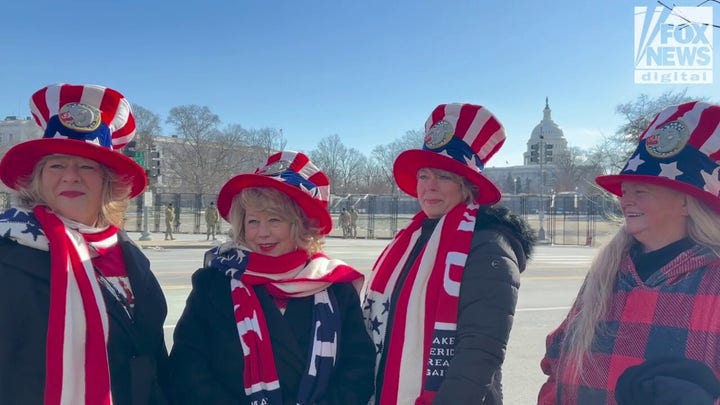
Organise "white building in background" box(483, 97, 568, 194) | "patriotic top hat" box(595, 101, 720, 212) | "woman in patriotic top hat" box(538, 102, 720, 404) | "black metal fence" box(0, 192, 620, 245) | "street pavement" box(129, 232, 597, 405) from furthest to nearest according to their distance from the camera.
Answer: "white building in background" box(483, 97, 568, 194) < "black metal fence" box(0, 192, 620, 245) < "street pavement" box(129, 232, 597, 405) < "patriotic top hat" box(595, 101, 720, 212) < "woman in patriotic top hat" box(538, 102, 720, 404)

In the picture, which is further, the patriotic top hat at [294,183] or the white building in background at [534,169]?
the white building in background at [534,169]

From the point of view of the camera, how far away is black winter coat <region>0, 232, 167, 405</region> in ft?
6.56

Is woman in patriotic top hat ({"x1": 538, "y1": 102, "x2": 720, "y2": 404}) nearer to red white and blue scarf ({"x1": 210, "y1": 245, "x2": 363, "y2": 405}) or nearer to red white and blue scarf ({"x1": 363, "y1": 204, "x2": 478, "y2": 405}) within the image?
red white and blue scarf ({"x1": 363, "y1": 204, "x2": 478, "y2": 405})


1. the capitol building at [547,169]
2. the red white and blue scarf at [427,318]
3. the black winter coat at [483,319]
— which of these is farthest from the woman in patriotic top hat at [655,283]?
the capitol building at [547,169]

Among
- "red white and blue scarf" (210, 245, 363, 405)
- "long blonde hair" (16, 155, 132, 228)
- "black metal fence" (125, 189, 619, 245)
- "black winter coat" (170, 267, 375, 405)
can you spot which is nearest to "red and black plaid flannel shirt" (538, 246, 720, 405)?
"black winter coat" (170, 267, 375, 405)

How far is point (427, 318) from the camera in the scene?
2447 mm

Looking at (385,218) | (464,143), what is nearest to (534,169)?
(385,218)

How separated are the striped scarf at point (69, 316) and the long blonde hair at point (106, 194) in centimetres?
13

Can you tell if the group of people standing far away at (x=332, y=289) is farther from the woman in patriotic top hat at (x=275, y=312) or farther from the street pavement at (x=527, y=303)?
the street pavement at (x=527, y=303)

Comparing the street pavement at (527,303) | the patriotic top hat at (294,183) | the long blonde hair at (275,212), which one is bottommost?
the street pavement at (527,303)

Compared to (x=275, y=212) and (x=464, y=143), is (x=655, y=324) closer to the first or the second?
(x=464, y=143)

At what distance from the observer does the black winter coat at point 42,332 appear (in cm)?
200

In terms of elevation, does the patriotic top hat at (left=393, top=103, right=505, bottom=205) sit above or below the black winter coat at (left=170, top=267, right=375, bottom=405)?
above

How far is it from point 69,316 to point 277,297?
2.74 feet
